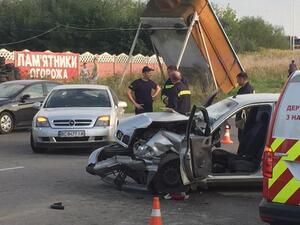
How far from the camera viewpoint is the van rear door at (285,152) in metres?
5.47

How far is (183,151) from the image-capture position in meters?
7.74

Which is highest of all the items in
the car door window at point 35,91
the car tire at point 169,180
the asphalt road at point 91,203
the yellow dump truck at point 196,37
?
the yellow dump truck at point 196,37

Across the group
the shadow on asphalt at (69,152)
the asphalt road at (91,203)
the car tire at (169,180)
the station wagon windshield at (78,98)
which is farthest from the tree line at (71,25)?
the car tire at (169,180)

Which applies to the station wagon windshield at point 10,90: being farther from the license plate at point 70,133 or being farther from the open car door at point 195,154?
the open car door at point 195,154

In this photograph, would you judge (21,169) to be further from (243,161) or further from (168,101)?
(243,161)

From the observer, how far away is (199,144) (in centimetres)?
782

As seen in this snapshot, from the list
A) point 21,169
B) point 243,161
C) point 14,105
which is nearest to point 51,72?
point 14,105

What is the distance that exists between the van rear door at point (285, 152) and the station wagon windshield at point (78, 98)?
26.5ft

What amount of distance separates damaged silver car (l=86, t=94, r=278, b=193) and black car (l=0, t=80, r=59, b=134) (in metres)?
7.99

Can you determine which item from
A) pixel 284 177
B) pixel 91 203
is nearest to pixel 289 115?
pixel 284 177

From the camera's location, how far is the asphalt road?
703cm

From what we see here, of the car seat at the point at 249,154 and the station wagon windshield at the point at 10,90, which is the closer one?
the car seat at the point at 249,154

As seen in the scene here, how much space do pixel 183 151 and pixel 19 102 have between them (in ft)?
32.0

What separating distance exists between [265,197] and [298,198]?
36 centimetres
